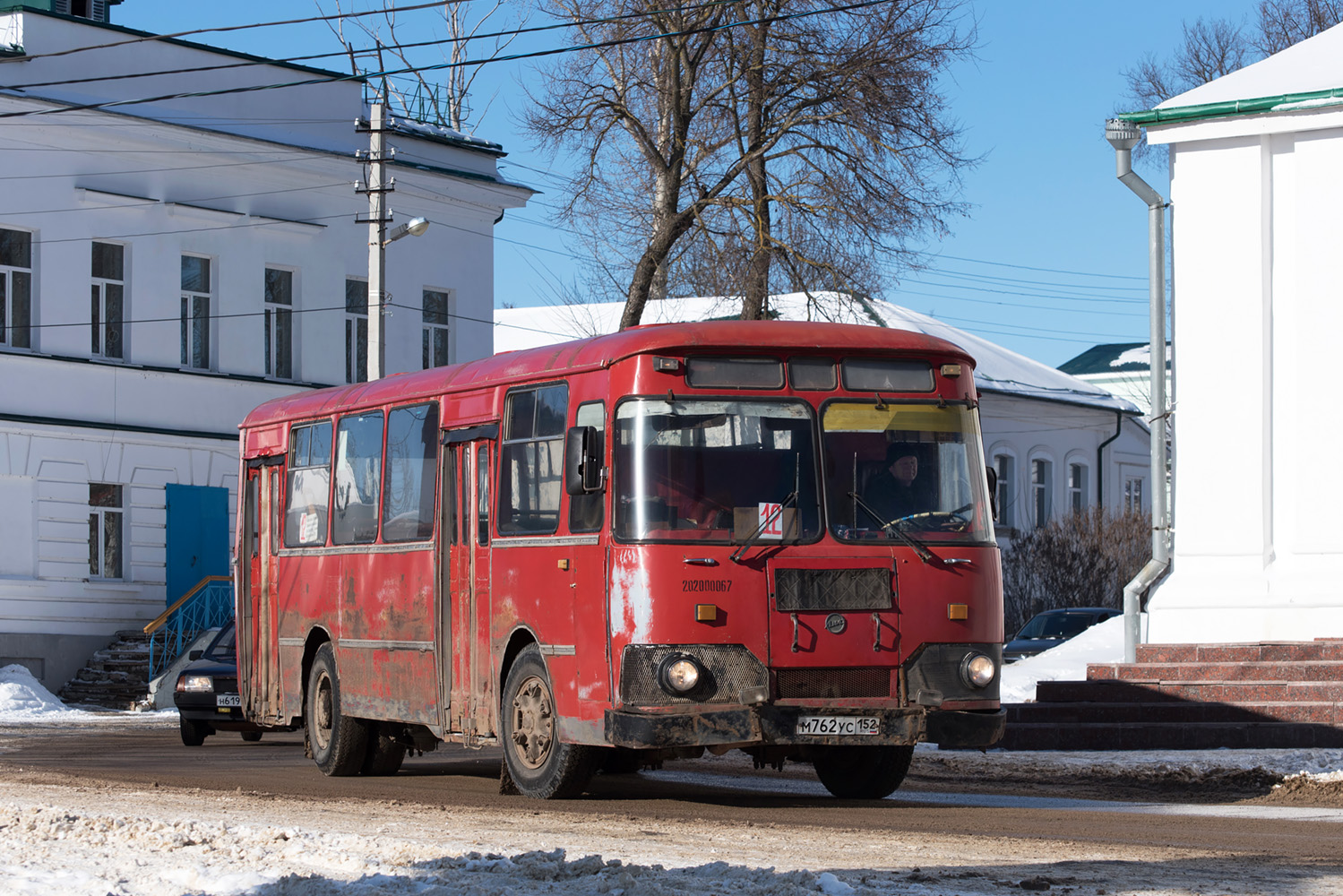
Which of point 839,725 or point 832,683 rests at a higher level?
point 832,683

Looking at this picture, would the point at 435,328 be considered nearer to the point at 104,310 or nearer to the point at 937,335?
the point at 104,310

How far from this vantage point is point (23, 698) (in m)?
28.6

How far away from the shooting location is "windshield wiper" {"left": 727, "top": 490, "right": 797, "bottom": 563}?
11531 millimetres

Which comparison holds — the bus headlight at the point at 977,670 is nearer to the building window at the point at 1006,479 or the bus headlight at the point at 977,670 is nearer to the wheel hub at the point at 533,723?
the wheel hub at the point at 533,723

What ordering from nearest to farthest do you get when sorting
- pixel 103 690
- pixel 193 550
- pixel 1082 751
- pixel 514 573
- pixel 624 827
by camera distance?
pixel 624 827, pixel 514 573, pixel 1082 751, pixel 103 690, pixel 193 550

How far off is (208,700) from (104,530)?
1241 centimetres

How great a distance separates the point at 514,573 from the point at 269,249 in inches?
915

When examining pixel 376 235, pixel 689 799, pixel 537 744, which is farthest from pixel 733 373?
pixel 376 235

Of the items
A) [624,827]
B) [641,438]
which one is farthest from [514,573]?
[624,827]

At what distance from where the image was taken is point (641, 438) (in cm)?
1167

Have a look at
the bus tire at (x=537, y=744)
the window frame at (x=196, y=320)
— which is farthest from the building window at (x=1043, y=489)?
the bus tire at (x=537, y=744)

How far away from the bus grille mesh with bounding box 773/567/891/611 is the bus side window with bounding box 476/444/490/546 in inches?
95.9

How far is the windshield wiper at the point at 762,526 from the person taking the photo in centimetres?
1153

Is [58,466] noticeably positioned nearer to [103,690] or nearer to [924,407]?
[103,690]
